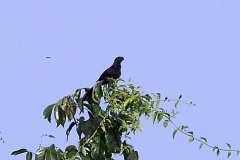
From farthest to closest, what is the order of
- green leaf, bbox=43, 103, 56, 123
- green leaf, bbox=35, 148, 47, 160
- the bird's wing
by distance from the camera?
the bird's wing < green leaf, bbox=43, 103, 56, 123 < green leaf, bbox=35, 148, 47, 160

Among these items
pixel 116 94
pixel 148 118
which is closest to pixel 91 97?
pixel 116 94

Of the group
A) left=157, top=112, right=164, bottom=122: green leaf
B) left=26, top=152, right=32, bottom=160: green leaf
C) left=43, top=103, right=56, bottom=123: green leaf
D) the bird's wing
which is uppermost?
the bird's wing

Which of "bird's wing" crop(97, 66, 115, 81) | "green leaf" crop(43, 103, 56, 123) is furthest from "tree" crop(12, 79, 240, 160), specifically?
"bird's wing" crop(97, 66, 115, 81)

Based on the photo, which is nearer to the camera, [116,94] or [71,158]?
[71,158]

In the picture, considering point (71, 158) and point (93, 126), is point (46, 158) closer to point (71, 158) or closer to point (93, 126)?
point (71, 158)

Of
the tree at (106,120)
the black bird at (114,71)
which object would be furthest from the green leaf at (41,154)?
the black bird at (114,71)

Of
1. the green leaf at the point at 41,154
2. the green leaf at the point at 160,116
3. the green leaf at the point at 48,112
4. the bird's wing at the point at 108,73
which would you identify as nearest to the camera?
the green leaf at the point at 41,154

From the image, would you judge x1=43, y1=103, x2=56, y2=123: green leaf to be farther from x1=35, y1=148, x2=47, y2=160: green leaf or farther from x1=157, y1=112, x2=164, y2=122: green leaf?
x1=157, y1=112, x2=164, y2=122: green leaf

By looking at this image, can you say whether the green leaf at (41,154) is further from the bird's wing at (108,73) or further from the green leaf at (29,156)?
the bird's wing at (108,73)

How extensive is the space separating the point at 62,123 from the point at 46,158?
39cm

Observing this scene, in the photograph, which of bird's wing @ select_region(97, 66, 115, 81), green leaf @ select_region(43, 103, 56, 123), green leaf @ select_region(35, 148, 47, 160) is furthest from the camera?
bird's wing @ select_region(97, 66, 115, 81)

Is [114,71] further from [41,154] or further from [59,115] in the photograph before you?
[41,154]

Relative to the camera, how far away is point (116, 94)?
12.0 ft

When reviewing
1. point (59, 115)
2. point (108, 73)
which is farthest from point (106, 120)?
point (108, 73)
